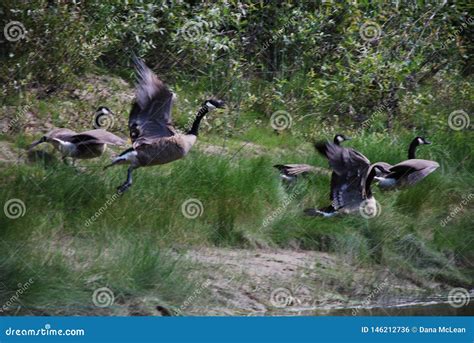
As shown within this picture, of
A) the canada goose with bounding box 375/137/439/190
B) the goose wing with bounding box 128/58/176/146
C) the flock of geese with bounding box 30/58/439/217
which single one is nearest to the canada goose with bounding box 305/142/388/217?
the flock of geese with bounding box 30/58/439/217

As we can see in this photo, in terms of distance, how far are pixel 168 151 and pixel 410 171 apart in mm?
2880

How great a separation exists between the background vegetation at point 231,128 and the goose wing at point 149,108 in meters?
0.55

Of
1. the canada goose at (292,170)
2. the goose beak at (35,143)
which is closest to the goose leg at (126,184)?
the goose beak at (35,143)

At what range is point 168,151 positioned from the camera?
9.87 m

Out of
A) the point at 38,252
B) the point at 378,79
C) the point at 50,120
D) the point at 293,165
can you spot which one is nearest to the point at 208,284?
the point at 38,252

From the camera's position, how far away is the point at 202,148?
452 inches

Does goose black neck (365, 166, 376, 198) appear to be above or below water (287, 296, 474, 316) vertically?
above

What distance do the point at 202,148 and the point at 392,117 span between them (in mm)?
3370

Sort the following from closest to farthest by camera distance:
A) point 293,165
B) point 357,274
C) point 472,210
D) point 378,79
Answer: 1. point 357,274
2. point 293,165
3. point 472,210
4. point 378,79

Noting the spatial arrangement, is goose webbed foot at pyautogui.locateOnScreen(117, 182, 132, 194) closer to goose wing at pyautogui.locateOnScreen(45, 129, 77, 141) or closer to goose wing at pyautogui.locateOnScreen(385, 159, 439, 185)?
goose wing at pyautogui.locateOnScreen(45, 129, 77, 141)

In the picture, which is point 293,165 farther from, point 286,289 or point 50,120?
point 50,120

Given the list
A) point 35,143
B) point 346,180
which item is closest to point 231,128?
point 346,180

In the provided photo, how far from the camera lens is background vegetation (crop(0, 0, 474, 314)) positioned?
8.46 meters

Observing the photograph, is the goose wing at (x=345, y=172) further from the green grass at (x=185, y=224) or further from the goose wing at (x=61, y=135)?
the goose wing at (x=61, y=135)
